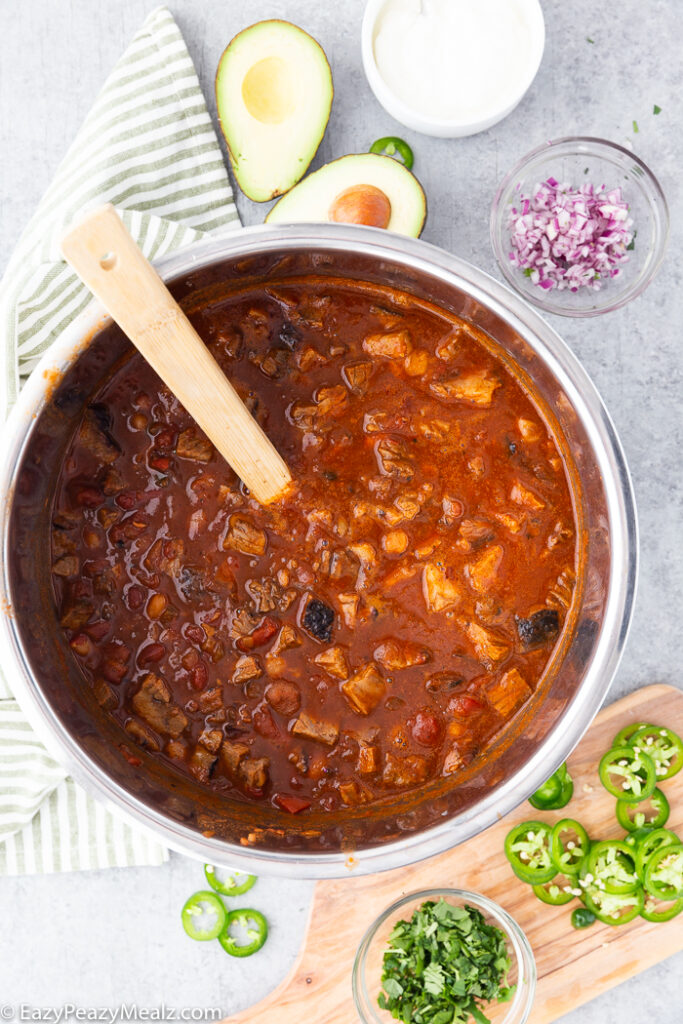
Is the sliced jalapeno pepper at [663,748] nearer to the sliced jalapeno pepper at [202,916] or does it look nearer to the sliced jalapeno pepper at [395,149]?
the sliced jalapeno pepper at [202,916]

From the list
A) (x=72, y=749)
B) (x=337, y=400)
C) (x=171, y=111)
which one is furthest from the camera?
(x=171, y=111)

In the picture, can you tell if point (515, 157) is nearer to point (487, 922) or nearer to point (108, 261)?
point (108, 261)

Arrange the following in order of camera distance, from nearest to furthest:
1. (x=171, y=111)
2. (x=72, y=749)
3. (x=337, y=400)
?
(x=72, y=749), (x=337, y=400), (x=171, y=111)

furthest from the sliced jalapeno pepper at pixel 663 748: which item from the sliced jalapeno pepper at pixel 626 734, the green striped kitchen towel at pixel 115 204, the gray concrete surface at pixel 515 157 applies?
the green striped kitchen towel at pixel 115 204

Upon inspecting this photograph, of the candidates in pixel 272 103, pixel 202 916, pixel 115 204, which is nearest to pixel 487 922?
pixel 202 916

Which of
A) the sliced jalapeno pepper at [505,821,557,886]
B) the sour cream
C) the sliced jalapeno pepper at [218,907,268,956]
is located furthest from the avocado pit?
the sliced jalapeno pepper at [218,907,268,956]

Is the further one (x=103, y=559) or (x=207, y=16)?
(x=207, y=16)

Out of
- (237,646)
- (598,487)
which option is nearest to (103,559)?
(237,646)

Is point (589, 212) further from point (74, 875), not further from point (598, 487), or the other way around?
point (74, 875)
